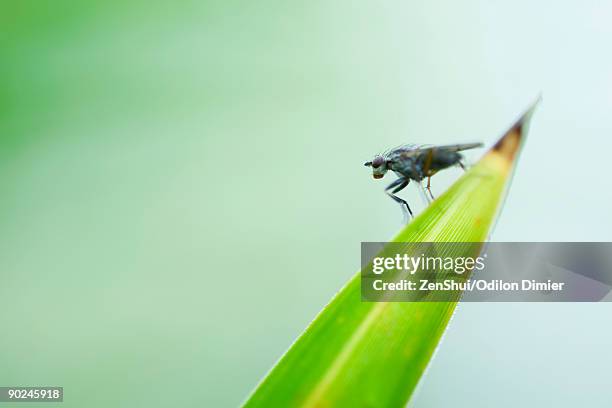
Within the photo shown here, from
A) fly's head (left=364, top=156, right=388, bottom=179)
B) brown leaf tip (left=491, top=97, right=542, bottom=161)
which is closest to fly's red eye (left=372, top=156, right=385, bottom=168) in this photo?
fly's head (left=364, top=156, right=388, bottom=179)

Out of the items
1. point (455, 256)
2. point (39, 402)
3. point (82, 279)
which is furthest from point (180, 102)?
point (455, 256)

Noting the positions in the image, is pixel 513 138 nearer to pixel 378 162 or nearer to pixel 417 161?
pixel 417 161

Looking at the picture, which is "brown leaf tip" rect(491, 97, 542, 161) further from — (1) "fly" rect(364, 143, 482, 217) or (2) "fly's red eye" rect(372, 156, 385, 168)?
(2) "fly's red eye" rect(372, 156, 385, 168)

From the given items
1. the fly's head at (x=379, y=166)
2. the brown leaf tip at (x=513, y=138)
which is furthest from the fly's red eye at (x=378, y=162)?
the brown leaf tip at (x=513, y=138)

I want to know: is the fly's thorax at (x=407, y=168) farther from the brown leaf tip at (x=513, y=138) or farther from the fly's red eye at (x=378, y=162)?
the brown leaf tip at (x=513, y=138)

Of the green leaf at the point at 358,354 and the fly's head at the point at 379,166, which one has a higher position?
the fly's head at the point at 379,166

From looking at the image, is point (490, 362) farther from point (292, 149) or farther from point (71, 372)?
point (71, 372)
